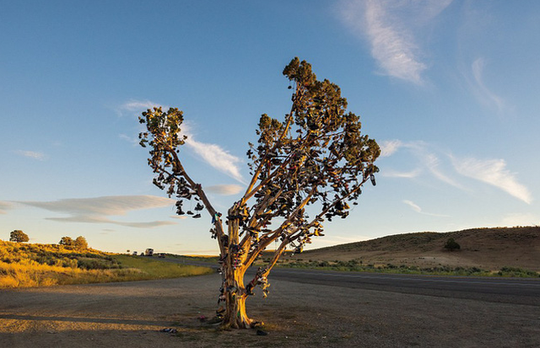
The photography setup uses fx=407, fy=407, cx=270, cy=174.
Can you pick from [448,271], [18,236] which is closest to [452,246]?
[448,271]

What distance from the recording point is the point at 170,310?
13977mm

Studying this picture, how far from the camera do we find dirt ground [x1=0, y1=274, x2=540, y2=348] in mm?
9180

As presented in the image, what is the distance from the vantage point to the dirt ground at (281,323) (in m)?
9.18

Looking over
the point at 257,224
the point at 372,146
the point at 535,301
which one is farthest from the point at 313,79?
the point at 535,301

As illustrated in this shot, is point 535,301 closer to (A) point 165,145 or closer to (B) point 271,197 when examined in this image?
(B) point 271,197

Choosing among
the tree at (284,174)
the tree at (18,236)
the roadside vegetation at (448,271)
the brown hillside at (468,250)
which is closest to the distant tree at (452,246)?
the brown hillside at (468,250)

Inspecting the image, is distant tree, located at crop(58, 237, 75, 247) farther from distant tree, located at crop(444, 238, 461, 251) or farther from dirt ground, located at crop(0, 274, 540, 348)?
dirt ground, located at crop(0, 274, 540, 348)

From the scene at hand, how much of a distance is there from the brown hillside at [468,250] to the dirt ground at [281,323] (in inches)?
2102

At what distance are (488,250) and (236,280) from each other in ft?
288

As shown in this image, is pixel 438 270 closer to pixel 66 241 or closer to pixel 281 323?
pixel 281 323

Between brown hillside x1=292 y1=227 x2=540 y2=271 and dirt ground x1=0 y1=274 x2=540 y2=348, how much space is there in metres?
53.4

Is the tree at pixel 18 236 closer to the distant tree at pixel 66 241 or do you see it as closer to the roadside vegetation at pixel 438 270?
the distant tree at pixel 66 241

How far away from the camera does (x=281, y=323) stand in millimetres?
11641

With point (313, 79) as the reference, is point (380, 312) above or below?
below
